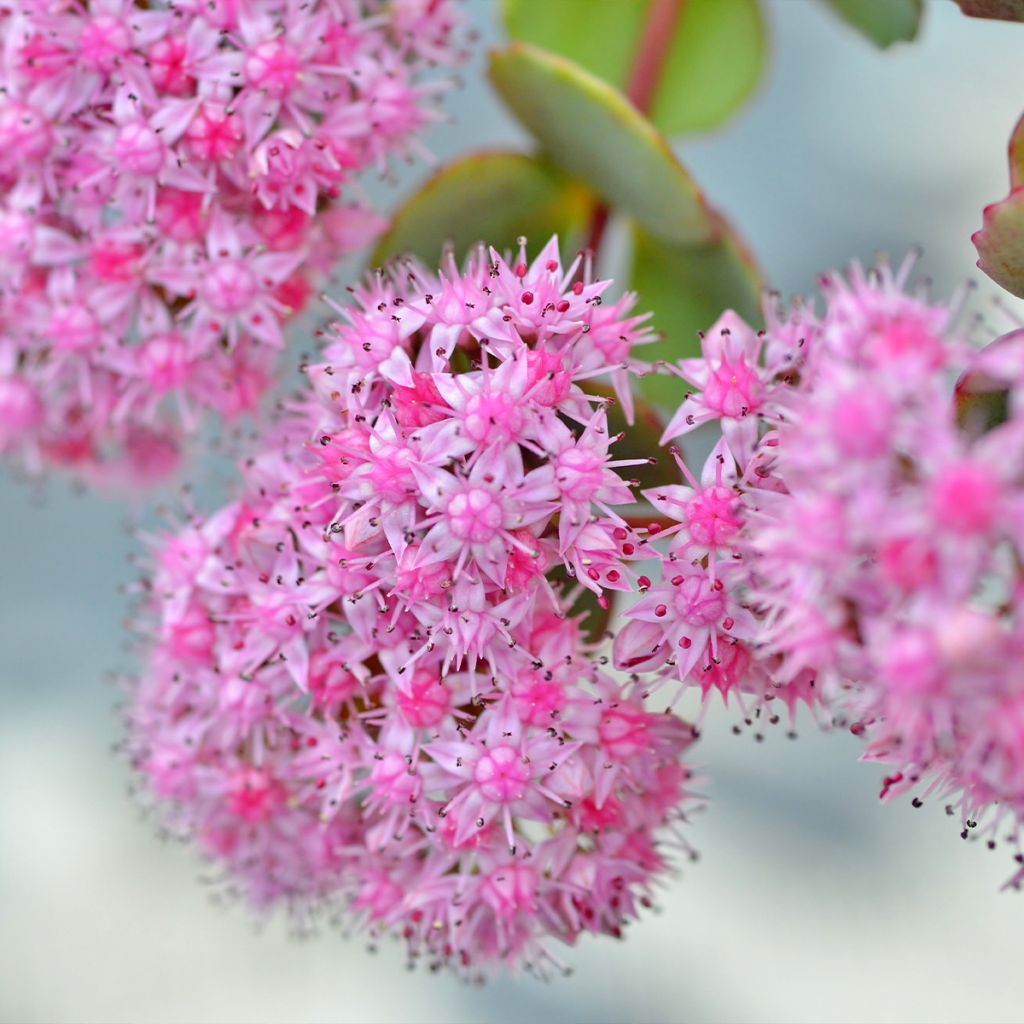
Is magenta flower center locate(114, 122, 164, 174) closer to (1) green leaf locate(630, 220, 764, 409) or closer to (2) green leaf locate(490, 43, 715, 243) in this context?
(2) green leaf locate(490, 43, 715, 243)

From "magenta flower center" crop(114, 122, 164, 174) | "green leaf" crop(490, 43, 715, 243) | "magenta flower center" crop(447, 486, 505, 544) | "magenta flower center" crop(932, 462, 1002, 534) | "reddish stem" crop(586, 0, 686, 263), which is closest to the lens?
"magenta flower center" crop(932, 462, 1002, 534)

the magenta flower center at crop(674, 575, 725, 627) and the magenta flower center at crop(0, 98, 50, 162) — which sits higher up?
the magenta flower center at crop(0, 98, 50, 162)

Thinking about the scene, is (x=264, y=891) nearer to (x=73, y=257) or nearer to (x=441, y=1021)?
(x=73, y=257)

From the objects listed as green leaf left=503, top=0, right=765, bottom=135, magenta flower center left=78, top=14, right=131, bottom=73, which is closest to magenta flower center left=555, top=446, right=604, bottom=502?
magenta flower center left=78, top=14, right=131, bottom=73

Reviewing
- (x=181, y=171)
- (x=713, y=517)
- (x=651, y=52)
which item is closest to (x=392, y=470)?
(x=713, y=517)

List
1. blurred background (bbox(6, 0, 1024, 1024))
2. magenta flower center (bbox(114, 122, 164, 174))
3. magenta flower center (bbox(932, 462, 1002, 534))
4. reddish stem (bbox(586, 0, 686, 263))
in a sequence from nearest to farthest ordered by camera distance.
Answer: magenta flower center (bbox(932, 462, 1002, 534)), magenta flower center (bbox(114, 122, 164, 174)), reddish stem (bbox(586, 0, 686, 263)), blurred background (bbox(6, 0, 1024, 1024))

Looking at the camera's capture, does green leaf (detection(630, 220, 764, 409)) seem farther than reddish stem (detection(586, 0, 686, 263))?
No

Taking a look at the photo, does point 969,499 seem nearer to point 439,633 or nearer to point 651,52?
point 439,633
